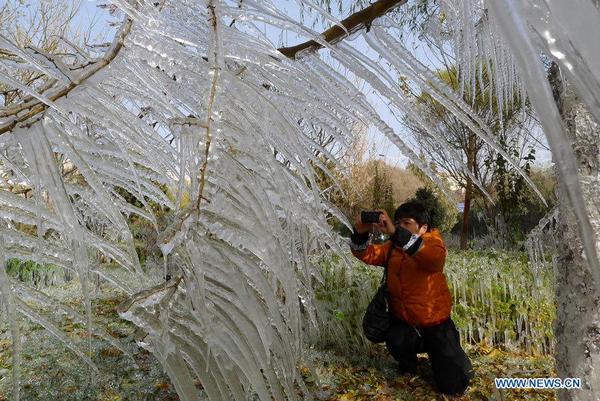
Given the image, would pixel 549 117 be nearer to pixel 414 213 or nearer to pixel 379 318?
pixel 414 213

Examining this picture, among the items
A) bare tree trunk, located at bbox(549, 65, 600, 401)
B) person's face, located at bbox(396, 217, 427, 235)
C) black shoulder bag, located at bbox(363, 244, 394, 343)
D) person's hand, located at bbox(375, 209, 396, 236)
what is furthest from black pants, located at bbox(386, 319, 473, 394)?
bare tree trunk, located at bbox(549, 65, 600, 401)

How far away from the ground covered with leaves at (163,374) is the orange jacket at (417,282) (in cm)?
42

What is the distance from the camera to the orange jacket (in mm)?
2609

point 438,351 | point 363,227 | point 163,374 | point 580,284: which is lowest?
point 163,374

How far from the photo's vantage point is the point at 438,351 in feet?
8.81

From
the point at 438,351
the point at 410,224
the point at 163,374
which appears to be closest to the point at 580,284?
the point at 410,224

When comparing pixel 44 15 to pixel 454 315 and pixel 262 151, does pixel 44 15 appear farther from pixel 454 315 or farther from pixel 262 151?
pixel 262 151

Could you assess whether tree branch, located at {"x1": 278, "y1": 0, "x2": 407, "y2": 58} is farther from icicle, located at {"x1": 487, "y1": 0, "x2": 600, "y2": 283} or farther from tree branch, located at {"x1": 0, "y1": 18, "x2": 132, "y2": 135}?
icicle, located at {"x1": 487, "y1": 0, "x2": 600, "y2": 283}

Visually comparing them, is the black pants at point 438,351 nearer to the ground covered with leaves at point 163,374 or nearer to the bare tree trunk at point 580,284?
the ground covered with leaves at point 163,374

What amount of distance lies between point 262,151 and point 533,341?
11.7 ft

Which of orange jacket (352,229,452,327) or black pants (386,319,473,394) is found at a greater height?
orange jacket (352,229,452,327)

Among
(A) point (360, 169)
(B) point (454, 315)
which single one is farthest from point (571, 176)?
(A) point (360, 169)

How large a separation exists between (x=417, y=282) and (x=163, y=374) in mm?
1554

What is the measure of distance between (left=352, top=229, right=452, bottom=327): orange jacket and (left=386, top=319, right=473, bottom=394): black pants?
0.19ft
